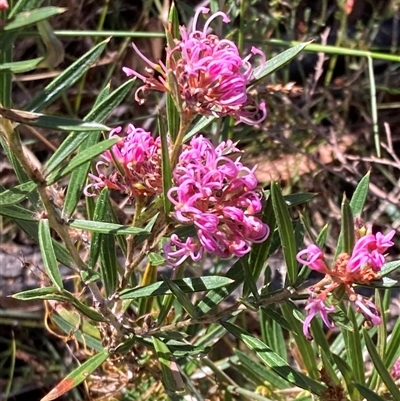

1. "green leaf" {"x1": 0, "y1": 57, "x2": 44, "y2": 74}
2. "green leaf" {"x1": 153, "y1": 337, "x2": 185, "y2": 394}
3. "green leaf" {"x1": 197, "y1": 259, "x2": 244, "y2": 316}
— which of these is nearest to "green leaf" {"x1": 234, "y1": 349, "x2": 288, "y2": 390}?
"green leaf" {"x1": 153, "y1": 337, "x2": 185, "y2": 394}

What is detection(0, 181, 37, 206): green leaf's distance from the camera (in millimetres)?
754

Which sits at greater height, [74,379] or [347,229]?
[347,229]

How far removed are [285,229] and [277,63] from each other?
0.71 feet

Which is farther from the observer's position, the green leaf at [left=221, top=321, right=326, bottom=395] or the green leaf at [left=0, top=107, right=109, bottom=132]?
the green leaf at [left=221, top=321, right=326, bottom=395]

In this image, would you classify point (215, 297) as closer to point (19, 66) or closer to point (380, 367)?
point (380, 367)

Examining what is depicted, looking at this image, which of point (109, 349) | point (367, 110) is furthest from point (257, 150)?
point (109, 349)

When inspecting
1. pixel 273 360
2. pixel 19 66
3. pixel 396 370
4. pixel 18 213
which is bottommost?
pixel 396 370

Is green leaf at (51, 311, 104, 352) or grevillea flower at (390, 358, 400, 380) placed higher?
grevillea flower at (390, 358, 400, 380)

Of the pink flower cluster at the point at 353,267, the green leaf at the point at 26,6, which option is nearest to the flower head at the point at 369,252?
the pink flower cluster at the point at 353,267

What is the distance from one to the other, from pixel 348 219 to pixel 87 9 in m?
1.63

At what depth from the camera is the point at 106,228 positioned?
82 centimetres

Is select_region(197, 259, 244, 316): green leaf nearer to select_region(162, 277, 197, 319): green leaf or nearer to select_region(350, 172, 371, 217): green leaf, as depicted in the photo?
select_region(162, 277, 197, 319): green leaf

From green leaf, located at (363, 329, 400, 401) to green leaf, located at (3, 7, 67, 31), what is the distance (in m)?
0.56

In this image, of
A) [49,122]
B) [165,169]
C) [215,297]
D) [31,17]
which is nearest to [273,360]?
[215,297]
